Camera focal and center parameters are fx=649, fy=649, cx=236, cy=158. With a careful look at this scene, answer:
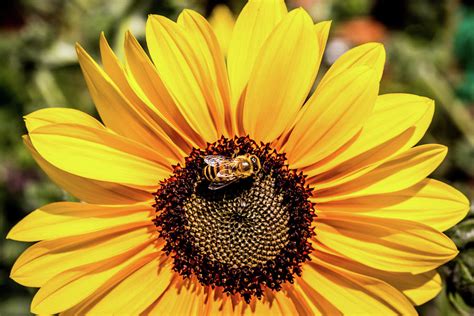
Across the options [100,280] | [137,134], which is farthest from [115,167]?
[100,280]

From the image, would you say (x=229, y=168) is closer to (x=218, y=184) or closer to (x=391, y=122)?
(x=218, y=184)

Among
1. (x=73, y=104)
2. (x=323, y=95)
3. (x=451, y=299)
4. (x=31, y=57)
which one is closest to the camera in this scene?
(x=323, y=95)

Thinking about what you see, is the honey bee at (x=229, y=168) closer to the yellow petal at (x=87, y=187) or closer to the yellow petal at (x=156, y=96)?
the yellow petal at (x=156, y=96)

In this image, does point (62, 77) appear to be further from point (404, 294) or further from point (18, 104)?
point (404, 294)

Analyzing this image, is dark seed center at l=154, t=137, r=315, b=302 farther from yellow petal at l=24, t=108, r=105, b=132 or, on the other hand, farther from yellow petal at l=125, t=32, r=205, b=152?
yellow petal at l=24, t=108, r=105, b=132

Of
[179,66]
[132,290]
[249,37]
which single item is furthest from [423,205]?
[132,290]
